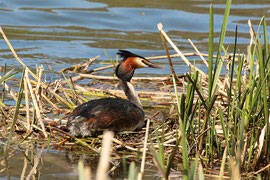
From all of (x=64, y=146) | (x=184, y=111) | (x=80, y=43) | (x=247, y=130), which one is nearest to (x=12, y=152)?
(x=64, y=146)

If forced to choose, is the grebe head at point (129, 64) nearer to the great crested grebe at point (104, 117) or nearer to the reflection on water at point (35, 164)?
the great crested grebe at point (104, 117)

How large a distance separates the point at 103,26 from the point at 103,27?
9 centimetres

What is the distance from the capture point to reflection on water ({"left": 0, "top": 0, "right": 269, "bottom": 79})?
1029 centimetres

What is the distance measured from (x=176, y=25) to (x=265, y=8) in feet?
11.2

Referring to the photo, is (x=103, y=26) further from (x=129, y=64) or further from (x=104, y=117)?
(x=104, y=117)

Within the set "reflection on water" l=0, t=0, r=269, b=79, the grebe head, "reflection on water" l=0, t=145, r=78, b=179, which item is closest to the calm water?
"reflection on water" l=0, t=0, r=269, b=79

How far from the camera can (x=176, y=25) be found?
13.1 meters

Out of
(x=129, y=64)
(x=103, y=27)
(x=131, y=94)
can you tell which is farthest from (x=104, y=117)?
(x=103, y=27)

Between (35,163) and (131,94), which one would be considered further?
(131,94)

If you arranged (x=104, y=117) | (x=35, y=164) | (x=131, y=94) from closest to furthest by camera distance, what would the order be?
1. (x=35, y=164)
2. (x=104, y=117)
3. (x=131, y=94)

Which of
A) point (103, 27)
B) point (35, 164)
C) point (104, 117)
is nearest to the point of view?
point (35, 164)

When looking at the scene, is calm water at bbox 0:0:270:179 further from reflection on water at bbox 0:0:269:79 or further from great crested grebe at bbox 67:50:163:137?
great crested grebe at bbox 67:50:163:137

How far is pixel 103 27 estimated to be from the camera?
12.8 meters

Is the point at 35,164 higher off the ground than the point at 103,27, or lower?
lower
